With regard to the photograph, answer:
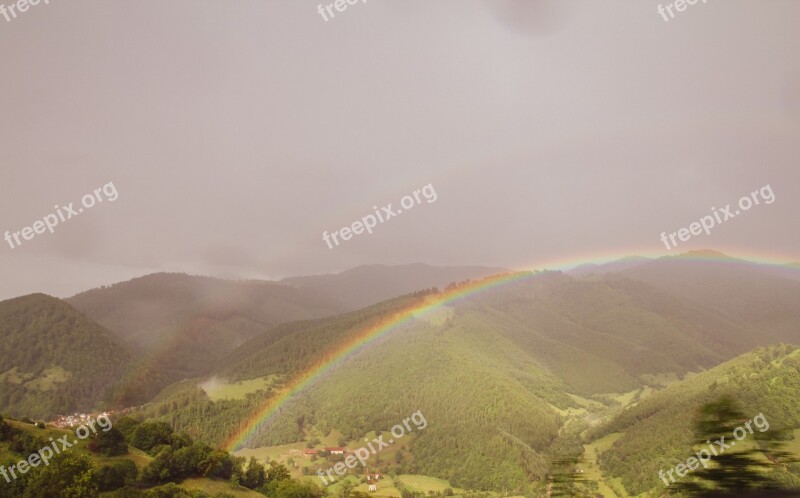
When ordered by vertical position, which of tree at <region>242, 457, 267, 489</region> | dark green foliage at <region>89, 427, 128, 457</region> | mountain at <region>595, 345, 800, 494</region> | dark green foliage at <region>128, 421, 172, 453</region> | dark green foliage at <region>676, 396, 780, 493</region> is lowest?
mountain at <region>595, 345, 800, 494</region>

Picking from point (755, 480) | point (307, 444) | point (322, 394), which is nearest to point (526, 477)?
point (307, 444)

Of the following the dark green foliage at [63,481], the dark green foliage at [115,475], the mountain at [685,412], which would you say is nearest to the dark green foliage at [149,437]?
the dark green foliage at [115,475]


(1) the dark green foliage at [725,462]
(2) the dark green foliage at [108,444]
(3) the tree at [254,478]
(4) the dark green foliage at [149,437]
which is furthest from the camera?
(3) the tree at [254,478]

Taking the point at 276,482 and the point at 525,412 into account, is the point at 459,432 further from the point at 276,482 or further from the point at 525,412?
the point at 276,482

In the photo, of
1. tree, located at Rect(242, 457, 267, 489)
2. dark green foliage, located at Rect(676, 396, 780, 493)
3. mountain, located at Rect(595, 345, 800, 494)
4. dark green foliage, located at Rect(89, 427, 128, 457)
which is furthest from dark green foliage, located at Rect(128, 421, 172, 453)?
mountain, located at Rect(595, 345, 800, 494)

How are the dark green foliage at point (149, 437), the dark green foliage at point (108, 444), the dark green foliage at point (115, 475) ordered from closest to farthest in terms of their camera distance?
the dark green foliage at point (115, 475) → the dark green foliage at point (108, 444) → the dark green foliage at point (149, 437)

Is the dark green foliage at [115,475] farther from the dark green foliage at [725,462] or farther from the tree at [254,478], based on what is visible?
the dark green foliage at [725,462]

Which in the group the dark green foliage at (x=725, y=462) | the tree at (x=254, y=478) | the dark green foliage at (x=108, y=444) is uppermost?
the dark green foliage at (x=108, y=444)

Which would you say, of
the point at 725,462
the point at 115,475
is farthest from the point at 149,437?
the point at 725,462

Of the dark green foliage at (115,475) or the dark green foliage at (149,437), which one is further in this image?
the dark green foliage at (149,437)

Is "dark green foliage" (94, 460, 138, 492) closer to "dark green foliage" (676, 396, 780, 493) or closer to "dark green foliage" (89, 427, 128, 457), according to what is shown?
"dark green foliage" (89, 427, 128, 457)

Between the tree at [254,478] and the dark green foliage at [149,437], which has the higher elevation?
the dark green foliage at [149,437]
